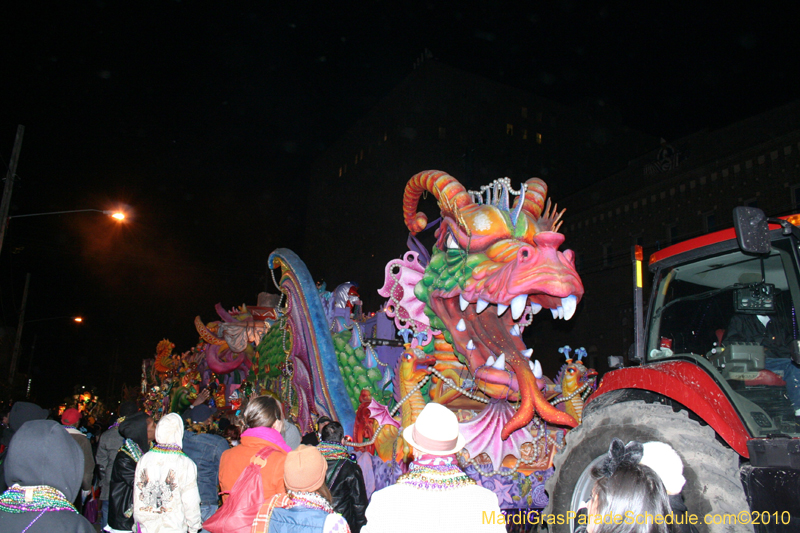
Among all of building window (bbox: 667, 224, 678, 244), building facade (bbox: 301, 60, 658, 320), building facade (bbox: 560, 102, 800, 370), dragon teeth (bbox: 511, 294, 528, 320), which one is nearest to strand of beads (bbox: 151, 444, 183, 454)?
dragon teeth (bbox: 511, 294, 528, 320)

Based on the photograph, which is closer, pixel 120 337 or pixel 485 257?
pixel 485 257

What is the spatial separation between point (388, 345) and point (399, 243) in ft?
63.5

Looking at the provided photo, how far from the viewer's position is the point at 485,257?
16.7 ft

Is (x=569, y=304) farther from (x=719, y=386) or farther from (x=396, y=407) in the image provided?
(x=396, y=407)

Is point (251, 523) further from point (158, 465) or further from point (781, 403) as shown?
point (781, 403)

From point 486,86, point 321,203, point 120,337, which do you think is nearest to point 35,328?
point 120,337

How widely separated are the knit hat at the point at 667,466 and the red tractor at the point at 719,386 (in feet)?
2.37

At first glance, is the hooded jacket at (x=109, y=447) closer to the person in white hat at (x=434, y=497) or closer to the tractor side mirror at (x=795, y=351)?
the person in white hat at (x=434, y=497)

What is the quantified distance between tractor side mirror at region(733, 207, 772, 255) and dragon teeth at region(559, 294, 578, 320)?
5.09 feet

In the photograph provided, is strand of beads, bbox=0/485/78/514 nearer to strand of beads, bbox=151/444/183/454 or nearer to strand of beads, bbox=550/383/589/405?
strand of beads, bbox=151/444/183/454

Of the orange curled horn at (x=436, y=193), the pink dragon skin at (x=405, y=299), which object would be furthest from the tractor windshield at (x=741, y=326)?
the pink dragon skin at (x=405, y=299)

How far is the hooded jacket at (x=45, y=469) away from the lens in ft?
6.82

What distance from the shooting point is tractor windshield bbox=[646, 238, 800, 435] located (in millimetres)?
3408

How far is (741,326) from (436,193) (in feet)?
9.96
